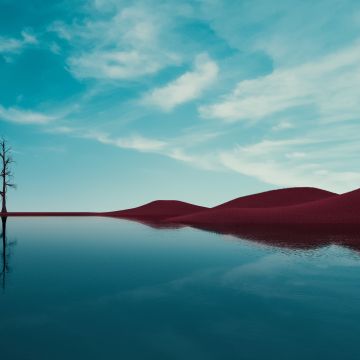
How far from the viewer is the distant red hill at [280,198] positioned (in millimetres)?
91500

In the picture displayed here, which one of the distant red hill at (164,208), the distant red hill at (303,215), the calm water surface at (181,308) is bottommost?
the calm water surface at (181,308)

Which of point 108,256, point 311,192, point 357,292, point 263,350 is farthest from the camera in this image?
point 311,192

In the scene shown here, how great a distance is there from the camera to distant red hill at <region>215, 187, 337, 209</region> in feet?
300

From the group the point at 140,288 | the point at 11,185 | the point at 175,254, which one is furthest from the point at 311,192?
the point at 140,288

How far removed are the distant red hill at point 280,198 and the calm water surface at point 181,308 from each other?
250 ft

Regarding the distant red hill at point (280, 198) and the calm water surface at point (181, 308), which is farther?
the distant red hill at point (280, 198)

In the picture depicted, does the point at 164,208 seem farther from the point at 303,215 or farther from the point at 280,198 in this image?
the point at 303,215

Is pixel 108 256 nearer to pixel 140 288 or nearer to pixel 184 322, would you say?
pixel 140 288

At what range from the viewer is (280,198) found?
9362 centimetres

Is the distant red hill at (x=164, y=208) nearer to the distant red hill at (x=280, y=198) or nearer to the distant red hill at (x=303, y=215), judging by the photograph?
the distant red hill at (x=280, y=198)

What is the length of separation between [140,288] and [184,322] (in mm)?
3685

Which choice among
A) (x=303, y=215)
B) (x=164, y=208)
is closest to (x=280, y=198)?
(x=164, y=208)

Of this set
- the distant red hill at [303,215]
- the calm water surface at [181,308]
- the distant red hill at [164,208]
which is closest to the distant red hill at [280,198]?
the distant red hill at [164,208]

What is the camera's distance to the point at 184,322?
8344 millimetres
